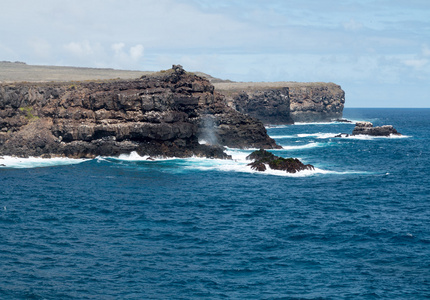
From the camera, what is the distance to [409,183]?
6544cm

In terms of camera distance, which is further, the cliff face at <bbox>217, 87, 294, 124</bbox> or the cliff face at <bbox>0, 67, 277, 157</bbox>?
the cliff face at <bbox>217, 87, 294, 124</bbox>

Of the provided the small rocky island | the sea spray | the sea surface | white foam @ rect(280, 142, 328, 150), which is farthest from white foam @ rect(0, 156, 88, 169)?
white foam @ rect(280, 142, 328, 150)

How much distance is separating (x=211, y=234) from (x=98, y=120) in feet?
159

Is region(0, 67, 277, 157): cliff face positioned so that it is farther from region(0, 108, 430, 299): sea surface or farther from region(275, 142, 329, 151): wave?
region(275, 142, 329, 151): wave

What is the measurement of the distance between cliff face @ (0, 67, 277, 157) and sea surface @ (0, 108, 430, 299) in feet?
34.6

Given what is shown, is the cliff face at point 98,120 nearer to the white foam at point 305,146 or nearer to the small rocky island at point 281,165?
the small rocky island at point 281,165

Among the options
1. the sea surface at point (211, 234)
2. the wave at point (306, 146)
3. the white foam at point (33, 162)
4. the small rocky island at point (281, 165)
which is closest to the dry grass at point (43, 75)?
the white foam at point (33, 162)

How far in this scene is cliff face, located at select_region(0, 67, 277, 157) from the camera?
83188 mm

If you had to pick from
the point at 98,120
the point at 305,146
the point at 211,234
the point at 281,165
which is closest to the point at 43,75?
the point at 98,120

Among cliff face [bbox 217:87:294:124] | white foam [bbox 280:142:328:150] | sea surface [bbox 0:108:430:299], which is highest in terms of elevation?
cliff face [bbox 217:87:294:124]

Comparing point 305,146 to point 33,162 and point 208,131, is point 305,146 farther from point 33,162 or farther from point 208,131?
point 33,162

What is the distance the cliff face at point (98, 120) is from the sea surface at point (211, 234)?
1056cm

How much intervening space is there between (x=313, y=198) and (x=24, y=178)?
116 feet

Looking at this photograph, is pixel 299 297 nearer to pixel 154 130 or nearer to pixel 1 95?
pixel 154 130
